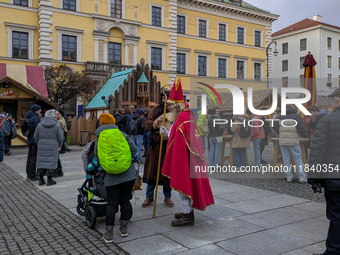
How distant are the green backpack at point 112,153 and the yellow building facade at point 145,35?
17.5 meters

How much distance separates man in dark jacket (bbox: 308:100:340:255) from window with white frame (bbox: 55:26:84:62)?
27.2 m

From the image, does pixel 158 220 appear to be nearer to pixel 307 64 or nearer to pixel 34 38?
pixel 307 64

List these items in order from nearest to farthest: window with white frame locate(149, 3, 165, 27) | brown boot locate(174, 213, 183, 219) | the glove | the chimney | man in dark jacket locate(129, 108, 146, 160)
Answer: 1. brown boot locate(174, 213, 183, 219)
2. the glove
3. man in dark jacket locate(129, 108, 146, 160)
4. window with white frame locate(149, 3, 165, 27)
5. the chimney

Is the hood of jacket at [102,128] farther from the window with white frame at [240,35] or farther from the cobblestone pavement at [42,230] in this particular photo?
the window with white frame at [240,35]

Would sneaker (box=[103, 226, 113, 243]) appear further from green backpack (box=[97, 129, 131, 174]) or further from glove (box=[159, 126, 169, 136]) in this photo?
glove (box=[159, 126, 169, 136])

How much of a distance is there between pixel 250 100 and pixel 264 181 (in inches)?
153

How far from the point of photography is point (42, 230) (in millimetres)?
4832

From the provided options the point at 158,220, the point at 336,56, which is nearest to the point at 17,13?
the point at 158,220

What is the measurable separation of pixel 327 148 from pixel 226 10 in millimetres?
36877

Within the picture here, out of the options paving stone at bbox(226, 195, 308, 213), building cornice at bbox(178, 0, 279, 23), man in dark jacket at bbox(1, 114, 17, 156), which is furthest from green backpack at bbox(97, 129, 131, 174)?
building cornice at bbox(178, 0, 279, 23)

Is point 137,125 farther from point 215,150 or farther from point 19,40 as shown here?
point 19,40

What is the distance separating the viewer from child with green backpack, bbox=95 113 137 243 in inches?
169

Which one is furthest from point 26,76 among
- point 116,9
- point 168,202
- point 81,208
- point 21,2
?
point 168,202

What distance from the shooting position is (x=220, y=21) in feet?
124
